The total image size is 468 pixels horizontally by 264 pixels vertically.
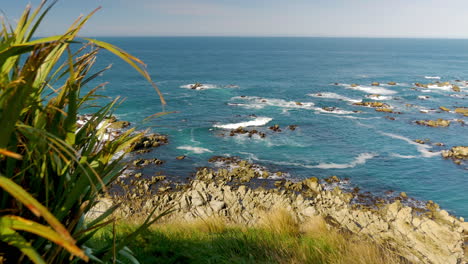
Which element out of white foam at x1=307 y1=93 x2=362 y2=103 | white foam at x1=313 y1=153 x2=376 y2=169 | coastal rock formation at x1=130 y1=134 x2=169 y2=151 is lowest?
white foam at x1=313 y1=153 x2=376 y2=169

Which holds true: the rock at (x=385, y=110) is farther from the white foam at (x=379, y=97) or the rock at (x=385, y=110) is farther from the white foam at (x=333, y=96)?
the white foam at (x=379, y=97)

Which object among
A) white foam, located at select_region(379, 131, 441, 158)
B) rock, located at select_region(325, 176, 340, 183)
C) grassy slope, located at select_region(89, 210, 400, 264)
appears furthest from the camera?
white foam, located at select_region(379, 131, 441, 158)

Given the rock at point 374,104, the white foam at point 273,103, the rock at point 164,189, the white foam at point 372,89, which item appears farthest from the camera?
the white foam at point 372,89

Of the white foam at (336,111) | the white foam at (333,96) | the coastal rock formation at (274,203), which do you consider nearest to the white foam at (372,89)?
the white foam at (333,96)

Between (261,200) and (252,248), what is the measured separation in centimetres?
1750

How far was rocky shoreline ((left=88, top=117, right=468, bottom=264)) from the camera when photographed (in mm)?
18391

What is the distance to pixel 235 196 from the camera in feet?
73.3

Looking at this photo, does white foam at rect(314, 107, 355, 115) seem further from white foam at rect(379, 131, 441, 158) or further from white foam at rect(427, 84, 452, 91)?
white foam at rect(427, 84, 452, 91)

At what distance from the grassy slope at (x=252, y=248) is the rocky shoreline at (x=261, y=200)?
11.5 m

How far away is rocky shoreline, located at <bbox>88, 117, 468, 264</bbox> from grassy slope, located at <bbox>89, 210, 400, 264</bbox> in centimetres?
1155

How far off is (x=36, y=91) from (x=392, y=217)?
22.0 meters

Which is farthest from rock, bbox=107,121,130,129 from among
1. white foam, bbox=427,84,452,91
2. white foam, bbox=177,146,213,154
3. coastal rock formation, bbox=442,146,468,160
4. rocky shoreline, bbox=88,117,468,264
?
white foam, bbox=427,84,452,91

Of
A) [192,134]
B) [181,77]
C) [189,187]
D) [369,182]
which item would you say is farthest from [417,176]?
[181,77]

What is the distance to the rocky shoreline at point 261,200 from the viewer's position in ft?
60.3
